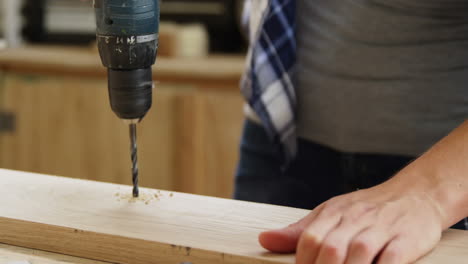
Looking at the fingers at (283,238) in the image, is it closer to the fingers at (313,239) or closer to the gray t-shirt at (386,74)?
the fingers at (313,239)

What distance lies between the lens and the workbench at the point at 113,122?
2.41 meters

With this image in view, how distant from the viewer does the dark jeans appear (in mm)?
1103

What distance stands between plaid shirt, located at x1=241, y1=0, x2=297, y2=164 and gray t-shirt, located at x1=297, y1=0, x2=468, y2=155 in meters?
0.04

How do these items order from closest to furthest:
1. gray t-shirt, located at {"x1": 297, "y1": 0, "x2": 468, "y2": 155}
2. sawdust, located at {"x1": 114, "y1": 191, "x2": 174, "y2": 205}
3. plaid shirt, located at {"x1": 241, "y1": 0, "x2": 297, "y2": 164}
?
sawdust, located at {"x1": 114, "y1": 191, "x2": 174, "y2": 205}, gray t-shirt, located at {"x1": 297, "y1": 0, "x2": 468, "y2": 155}, plaid shirt, located at {"x1": 241, "y1": 0, "x2": 297, "y2": 164}

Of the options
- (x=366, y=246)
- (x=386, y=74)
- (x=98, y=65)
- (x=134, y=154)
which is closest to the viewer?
(x=366, y=246)

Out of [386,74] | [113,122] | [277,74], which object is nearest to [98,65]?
[113,122]

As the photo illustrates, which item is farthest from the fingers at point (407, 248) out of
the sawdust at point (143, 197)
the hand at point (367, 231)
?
the sawdust at point (143, 197)

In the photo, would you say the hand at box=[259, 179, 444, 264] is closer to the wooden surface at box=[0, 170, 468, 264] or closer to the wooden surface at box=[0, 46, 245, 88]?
the wooden surface at box=[0, 170, 468, 264]

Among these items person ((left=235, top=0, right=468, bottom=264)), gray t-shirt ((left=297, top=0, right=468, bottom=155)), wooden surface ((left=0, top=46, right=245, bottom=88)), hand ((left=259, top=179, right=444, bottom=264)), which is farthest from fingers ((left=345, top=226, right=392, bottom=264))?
wooden surface ((left=0, top=46, right=245, bottom=88))

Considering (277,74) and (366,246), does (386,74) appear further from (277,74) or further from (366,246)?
(366,246)

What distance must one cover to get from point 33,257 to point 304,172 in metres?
0.52

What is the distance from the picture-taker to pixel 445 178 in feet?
2.48

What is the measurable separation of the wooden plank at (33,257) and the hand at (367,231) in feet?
0.76

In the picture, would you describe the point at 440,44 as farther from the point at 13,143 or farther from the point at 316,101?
the point at 13,143
